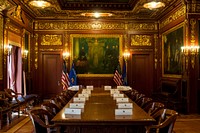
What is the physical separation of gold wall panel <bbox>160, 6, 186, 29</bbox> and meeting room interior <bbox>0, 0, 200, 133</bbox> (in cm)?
5

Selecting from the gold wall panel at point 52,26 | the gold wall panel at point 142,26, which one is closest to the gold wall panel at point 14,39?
the gold wall panel at point 52,26

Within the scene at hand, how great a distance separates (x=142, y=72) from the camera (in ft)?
47.5

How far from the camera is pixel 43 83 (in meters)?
14.3

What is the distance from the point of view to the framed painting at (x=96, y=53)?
14.3m

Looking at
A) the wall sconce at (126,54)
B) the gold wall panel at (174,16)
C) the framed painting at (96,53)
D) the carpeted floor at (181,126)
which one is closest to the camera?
the carpeted floor at (181,126)

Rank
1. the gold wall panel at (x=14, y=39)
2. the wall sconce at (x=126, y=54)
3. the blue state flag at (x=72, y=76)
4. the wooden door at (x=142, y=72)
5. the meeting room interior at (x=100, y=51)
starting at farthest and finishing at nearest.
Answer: the wooden door at (x=142, y=72), the wall sconce at (x=126, y=54), the blue state flag at (x=72, y=76), the gold wall panel at (x=14, y=39), the meeting room interior at (x=100, y=51)

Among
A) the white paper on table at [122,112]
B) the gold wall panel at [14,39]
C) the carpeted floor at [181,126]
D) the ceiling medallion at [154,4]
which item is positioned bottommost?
the carpeted floor at [181,126]

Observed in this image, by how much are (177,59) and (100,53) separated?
14.7 feet

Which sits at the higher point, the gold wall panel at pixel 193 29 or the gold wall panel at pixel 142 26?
the gold wall panel at pixel 142 26

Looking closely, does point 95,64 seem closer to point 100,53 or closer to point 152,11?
point 100,53

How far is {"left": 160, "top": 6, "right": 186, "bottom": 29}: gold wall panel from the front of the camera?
34.7 feet

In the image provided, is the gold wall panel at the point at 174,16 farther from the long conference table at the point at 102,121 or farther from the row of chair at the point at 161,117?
the long conference table at the point at 102,121

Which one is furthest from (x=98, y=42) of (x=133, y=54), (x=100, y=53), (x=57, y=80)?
(x=57, y=80)

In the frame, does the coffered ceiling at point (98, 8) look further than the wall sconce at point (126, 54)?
No
